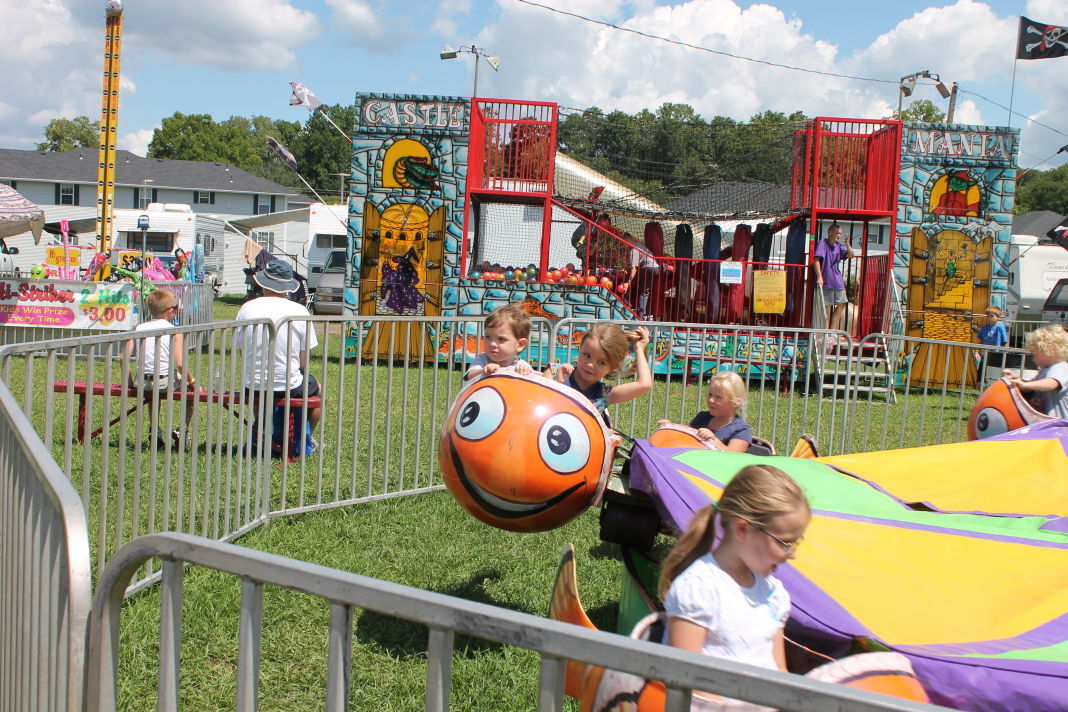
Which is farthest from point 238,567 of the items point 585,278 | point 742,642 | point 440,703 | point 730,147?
point 730,147

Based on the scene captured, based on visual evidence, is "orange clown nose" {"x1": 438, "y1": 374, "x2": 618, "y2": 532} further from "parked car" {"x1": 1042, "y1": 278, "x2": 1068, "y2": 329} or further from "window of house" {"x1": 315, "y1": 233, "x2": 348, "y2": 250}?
"window of house" {"x1": 315, "y1": 233, "x2": 348, "y2": 250}

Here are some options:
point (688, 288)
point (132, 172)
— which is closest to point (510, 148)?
point (688, 288)

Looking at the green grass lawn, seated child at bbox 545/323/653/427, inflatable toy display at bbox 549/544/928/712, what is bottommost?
the green grass lawn

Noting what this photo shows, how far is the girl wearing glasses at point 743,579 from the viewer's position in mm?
2480

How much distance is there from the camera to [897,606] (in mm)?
2838

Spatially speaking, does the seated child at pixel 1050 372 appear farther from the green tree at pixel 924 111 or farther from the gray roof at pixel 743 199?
the green tree at pixel 924 111

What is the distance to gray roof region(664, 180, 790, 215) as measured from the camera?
1692cm

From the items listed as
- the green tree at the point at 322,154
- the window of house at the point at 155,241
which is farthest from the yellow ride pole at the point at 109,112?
the green tree at the point at 322,154

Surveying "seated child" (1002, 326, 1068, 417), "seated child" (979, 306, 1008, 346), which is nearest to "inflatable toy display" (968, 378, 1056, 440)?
"seated child" (1002, 326, 1068, 417)

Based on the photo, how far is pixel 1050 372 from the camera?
697 centimetres

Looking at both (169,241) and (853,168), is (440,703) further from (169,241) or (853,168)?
(169,241)

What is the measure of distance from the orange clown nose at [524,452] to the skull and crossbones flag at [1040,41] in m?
17.3

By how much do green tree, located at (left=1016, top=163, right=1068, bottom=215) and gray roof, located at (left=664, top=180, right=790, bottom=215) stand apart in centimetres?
5492

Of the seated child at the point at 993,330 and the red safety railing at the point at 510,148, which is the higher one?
the red safety railing at the point at 510,148
